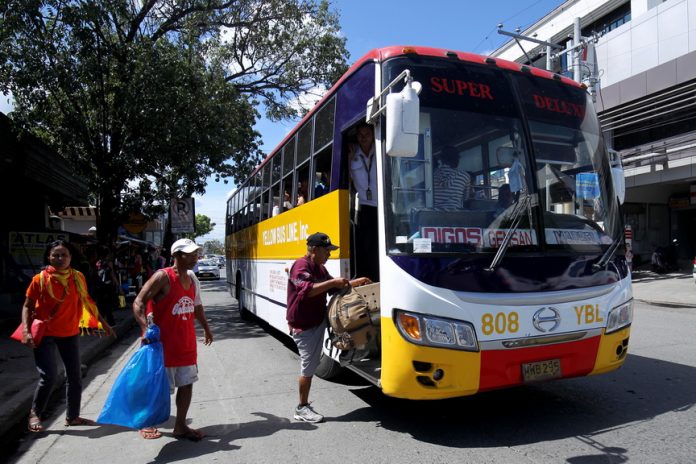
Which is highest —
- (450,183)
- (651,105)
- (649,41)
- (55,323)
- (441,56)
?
(649,41)

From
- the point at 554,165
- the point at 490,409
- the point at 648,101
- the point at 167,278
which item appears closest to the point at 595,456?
the point at 490,409

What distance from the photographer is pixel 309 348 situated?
4.67 m

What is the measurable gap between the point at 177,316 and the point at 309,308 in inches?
44.5

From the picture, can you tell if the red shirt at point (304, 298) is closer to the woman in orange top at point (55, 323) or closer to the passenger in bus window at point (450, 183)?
the passenger in bus window at point (450, 183)

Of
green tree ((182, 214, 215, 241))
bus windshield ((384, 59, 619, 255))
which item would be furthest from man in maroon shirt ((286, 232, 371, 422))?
green tree ((182, 214, 215, 241))

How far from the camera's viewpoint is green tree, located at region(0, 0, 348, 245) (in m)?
11.3

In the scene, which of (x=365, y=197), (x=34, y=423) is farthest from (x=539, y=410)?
(x=34, y=423)

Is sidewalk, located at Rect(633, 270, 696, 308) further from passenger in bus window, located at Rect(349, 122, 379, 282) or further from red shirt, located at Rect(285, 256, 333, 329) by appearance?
red shirt, located at Rect(285, 256, 333, 329)

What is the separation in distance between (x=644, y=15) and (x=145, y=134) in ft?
63.5

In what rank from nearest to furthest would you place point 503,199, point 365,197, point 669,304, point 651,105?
point 503,199
point 365,197
point 669,304
point 651,105

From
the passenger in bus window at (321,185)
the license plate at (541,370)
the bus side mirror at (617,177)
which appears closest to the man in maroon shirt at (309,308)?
the passenger in bus window at (321,185)

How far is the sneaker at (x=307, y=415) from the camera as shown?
4703mm

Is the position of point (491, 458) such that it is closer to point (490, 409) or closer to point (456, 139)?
point (490, 409)

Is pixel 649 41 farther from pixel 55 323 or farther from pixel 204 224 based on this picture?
pixel 204 224
